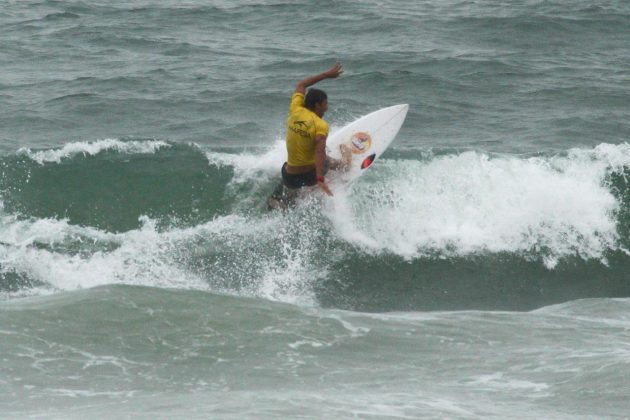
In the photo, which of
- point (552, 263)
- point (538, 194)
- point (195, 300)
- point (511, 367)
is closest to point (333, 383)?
point (511, 367)

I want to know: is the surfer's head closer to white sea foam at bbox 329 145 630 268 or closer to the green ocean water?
the green ocean water

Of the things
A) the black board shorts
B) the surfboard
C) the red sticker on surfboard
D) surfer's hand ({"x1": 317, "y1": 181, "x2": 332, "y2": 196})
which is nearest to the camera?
surfer's hand ({"x1": 317, "y1": 181, "x2": 332, "y2": 196})

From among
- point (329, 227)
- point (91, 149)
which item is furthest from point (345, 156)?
point (91, 149)

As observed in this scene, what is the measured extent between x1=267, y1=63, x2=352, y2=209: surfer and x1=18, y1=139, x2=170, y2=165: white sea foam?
8.86 feet

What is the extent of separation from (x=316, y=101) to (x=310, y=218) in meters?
1.47

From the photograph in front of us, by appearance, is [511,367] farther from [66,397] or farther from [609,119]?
[609,119]

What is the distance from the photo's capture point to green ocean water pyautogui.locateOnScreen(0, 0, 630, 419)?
23.5ft

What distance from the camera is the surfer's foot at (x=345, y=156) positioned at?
1126 centimetres

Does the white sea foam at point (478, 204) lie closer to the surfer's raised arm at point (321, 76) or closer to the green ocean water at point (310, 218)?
the green ocean water at point (310, 218)

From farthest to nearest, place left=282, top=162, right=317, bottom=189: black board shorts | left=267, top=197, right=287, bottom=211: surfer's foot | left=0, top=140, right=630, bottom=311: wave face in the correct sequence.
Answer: left=267, top=197, right=287, bottom=211: surfer's foot
left=0, top=140, right=630, bottom=311: wave face
left=282, top=162, right=317, bottom=189: black board shorts

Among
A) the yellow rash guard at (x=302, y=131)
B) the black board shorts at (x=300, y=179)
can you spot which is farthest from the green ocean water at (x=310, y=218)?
the yellow rash guard at (x=302, y=131)

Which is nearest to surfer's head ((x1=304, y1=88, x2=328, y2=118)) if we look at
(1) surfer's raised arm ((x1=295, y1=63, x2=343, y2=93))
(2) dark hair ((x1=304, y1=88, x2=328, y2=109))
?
(2) dark hair ((x1=304, y1=88, x2=328, y2=109))

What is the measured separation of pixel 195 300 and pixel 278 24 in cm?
1139

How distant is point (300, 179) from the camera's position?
1054 cm
